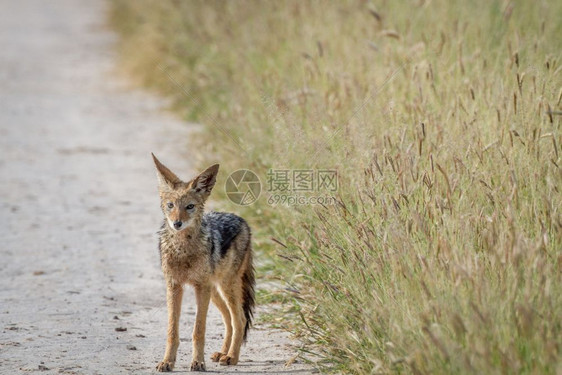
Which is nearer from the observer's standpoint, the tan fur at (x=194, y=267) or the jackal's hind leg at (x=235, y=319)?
the tan fur at (x=194, y=267)

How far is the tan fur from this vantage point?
4898mm

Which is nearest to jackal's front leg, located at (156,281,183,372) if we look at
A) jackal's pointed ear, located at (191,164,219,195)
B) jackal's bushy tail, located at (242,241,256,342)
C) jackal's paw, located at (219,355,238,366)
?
jackal's paw, located at (219,355,238,366)

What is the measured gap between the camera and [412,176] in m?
4.75

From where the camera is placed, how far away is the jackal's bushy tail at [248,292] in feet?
17.3

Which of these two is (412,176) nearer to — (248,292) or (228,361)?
(248,292)

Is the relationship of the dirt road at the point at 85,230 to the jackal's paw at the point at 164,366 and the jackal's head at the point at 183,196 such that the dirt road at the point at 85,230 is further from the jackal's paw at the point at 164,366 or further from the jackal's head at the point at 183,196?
the jackal's head at the point at 183,196

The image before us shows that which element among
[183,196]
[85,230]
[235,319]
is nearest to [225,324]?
[235,319]

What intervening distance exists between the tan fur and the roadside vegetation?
408mm

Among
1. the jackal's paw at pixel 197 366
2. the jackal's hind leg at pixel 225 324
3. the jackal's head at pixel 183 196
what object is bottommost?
the jackal's paw at pixel 197 366

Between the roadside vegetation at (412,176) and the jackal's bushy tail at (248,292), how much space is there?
229 millimetres

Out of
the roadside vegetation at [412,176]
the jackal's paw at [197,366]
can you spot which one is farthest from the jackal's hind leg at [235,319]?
the roadside vegetation at [412,176]

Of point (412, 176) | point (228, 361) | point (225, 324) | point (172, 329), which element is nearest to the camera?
point (412, 176)

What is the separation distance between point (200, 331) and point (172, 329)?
166 millimetres

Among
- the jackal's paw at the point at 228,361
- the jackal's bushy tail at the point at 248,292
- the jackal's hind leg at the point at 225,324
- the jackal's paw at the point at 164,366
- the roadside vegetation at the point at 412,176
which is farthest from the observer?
the jackal's bushy tail at the point at 248,292
